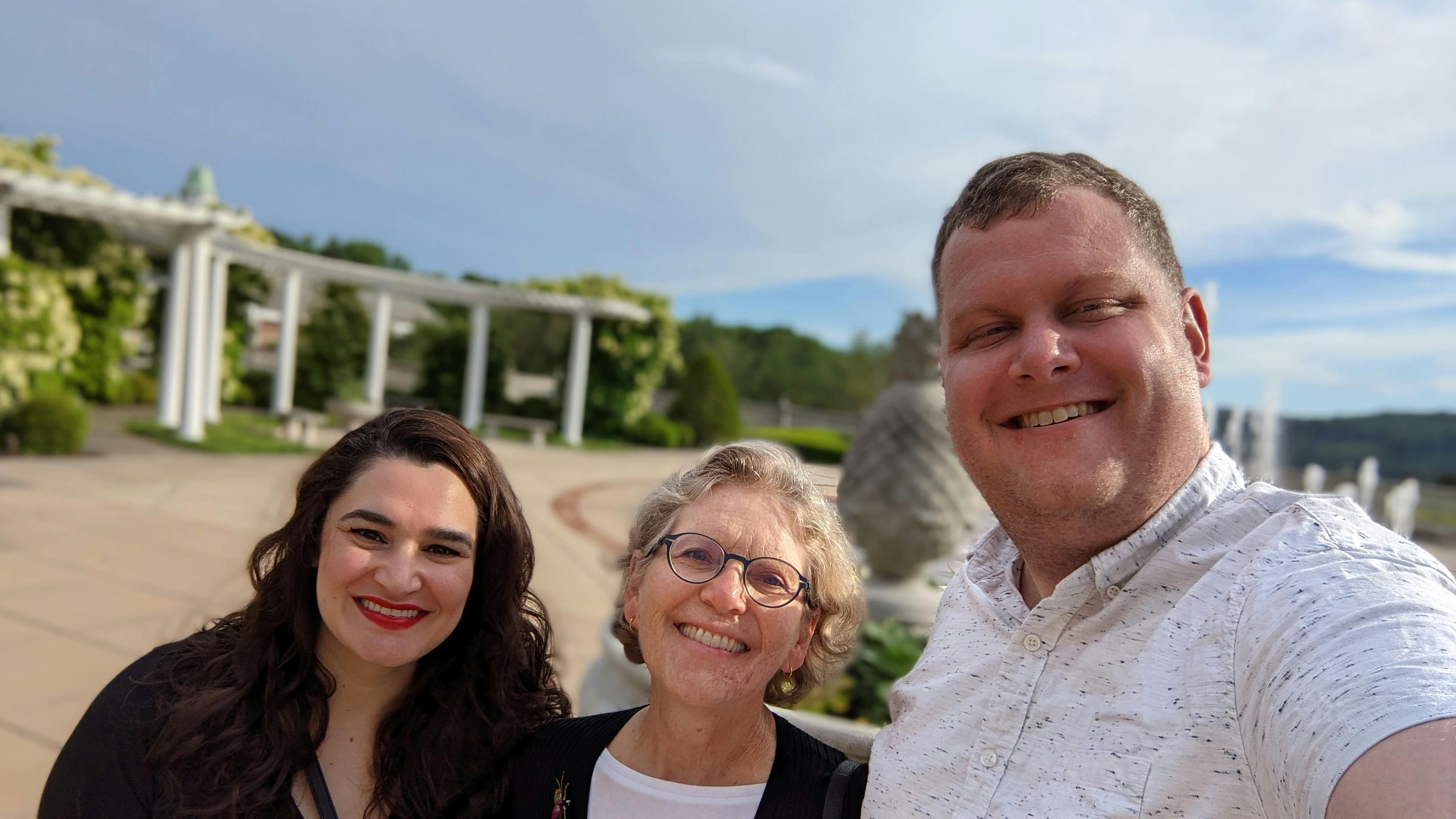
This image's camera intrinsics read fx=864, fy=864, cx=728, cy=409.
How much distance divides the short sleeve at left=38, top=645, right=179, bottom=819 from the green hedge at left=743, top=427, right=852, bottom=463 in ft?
63.9

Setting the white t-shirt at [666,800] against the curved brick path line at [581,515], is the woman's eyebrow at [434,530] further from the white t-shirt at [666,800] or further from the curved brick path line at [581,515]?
the curved brick path line at [581,515]

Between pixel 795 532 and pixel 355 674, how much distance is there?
1.00 m

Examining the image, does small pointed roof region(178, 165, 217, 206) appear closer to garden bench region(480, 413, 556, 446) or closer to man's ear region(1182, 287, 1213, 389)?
garden bench region(480, 413, 556, 446)

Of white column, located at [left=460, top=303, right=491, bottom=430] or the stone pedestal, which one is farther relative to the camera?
white column, located at [left=460, top=303, right=491, bottom=430]

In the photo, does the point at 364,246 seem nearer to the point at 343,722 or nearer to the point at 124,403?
the point at 124,403

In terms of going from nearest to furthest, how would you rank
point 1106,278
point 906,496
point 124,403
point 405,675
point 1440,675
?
point 1440,675
point 1106,278
point 405,675
point 906,496
point 124,403

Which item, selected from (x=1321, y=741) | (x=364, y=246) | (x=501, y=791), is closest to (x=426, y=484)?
(x=501, y=791)

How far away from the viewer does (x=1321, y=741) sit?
34.6 inches

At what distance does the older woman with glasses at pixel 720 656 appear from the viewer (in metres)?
1.53

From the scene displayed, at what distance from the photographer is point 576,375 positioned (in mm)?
22281

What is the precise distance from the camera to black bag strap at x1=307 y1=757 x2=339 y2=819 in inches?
65.4

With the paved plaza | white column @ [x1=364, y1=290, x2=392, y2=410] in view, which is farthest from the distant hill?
white column @ [x1=364, y1=290, x2=392, y2=410]

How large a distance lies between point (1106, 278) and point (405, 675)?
160cm

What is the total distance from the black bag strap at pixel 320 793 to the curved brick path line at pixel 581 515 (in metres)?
6.42
